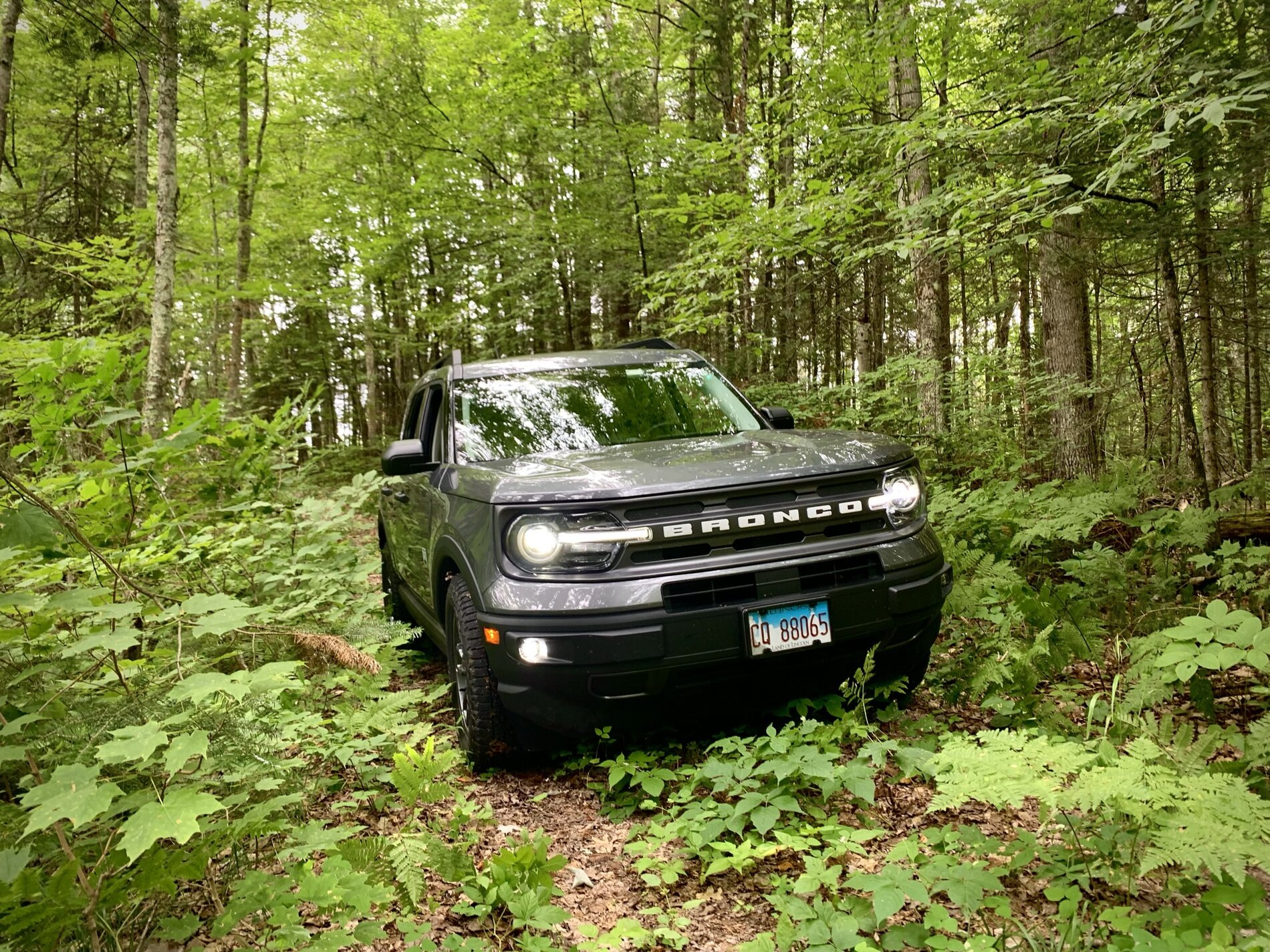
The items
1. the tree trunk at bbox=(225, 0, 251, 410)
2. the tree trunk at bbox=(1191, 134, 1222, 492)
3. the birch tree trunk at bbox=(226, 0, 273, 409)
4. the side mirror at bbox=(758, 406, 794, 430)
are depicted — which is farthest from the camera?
the tree trunk at bbox=(225, 0, 251, 410)

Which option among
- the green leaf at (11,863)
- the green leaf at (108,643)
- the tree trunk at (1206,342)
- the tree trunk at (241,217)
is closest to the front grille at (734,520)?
the green leaf at (108,643)

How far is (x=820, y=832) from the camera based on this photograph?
2688 millimetres

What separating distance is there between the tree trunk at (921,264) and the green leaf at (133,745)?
6.05m

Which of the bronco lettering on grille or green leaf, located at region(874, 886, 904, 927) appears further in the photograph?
the bronco lettering on grille

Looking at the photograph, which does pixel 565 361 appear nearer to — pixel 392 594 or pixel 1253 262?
pixel 392 594

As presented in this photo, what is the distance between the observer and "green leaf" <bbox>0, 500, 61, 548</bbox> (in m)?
2.23

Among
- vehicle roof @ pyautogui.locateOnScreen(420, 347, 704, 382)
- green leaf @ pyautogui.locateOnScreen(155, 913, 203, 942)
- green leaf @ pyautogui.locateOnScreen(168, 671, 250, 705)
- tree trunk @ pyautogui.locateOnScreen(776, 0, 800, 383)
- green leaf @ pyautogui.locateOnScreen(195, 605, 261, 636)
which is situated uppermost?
tree trunk @ pyautogui.locateOnScreen(776, 0, 800, 383)

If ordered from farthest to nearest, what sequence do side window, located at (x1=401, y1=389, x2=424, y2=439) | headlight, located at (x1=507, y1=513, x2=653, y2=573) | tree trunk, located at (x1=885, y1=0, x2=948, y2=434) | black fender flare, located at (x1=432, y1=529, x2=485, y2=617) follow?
tree trunk, located at (x1=885, y1=0, x2=948, y2=434) → side window, located at (x1=401, y1=389, x2=424, y2=439) → black fender flare, located at (x1=432, y1=529, x2=485, y2=617) → headlight, located at (x1=507, y1=513, x2=653, y2=573)

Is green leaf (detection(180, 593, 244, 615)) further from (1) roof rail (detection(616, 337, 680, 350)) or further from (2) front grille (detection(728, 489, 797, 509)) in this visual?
(1) roof rail (detection(616, 337, 680, 350))

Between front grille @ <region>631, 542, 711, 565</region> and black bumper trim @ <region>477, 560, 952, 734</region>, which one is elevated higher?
front grille @ <region>631, 542, 711, 565</region>

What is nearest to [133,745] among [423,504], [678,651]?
[678,651]

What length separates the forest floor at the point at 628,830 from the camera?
A: 240cm

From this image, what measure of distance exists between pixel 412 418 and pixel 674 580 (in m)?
3.69

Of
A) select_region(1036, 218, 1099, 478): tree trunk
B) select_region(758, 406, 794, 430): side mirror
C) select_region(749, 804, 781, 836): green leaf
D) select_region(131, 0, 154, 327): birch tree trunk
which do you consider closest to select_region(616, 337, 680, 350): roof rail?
select_region(758, 406, 794, 430): side mirror
